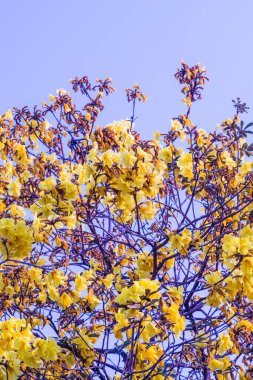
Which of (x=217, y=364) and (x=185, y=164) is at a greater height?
(x=185, y=164)

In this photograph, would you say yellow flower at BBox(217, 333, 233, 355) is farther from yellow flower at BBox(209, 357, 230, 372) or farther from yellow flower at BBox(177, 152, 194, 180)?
yellow flower at BBox(177, 152, 194, 180)

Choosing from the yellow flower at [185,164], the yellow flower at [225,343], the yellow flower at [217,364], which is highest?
the yellow flower at [185,164]

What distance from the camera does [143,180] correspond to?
3.15 metres

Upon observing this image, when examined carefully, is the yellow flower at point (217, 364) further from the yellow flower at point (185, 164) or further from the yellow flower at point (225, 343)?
the yellow flower at point (185, 164)

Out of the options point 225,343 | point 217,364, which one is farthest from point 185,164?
point 217,364

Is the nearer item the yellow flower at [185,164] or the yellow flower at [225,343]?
the yellow flower at [225,343]

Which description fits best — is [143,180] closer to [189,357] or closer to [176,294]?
[176,294]

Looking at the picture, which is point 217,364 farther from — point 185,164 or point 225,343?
point 185,164

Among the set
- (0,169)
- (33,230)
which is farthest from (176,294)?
(0,169)

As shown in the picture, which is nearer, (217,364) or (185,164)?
(217,364)

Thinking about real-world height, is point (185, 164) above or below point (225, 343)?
above

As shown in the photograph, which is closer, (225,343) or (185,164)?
(225,343)

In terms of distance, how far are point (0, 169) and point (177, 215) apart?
75.2 inches

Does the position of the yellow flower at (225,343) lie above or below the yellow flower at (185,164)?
below
